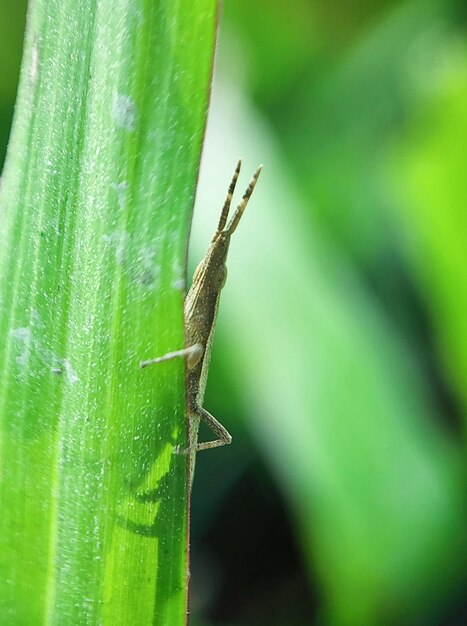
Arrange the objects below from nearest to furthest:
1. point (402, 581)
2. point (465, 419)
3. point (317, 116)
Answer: point (402, 581) → point (465, 419) → point (317, 116)

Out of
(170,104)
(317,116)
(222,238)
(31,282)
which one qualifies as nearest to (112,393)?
(31,282)

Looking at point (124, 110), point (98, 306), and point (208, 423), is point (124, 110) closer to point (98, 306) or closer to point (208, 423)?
point (98, 306)

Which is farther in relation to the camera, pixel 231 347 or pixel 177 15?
pixel 231 347

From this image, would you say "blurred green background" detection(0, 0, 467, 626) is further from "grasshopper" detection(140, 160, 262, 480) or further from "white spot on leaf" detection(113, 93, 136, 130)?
"white spot on leaf" detection(113, 93, 136, 130)

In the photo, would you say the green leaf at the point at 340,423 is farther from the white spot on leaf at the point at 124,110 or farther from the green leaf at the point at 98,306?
the white spot on leaf at the point at 124,110

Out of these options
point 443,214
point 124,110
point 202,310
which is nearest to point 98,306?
point 124,110

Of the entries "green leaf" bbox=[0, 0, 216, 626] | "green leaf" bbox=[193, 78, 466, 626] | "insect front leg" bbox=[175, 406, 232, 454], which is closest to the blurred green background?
"green leaf" bbox=[193, 78, 466, 626]

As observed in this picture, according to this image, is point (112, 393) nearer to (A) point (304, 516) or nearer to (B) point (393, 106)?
(A) point (304, 516)

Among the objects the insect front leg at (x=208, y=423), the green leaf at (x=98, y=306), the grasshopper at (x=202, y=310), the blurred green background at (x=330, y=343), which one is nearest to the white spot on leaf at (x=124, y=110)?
the green leaf at (x=98, y=306)
